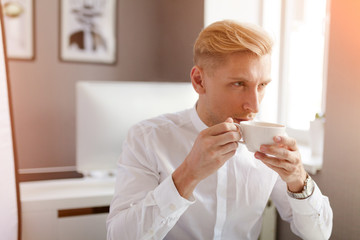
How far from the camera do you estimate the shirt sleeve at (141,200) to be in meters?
0.91

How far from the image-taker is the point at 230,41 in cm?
108

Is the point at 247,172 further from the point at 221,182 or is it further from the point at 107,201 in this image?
the point at 107,201

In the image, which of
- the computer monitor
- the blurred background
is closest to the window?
the blurred background

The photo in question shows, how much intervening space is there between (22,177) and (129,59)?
149 centimetres

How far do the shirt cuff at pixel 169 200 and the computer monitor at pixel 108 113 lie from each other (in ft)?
2.18

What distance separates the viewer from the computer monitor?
1.49 metres

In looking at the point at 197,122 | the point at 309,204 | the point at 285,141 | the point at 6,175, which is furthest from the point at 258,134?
the point at 6,175

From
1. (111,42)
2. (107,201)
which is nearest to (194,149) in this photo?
(107,201)

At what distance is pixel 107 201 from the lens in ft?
4.70

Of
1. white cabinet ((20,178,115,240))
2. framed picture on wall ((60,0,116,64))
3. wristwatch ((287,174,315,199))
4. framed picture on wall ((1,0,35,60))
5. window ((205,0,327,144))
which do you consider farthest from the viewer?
framed picture on wall ((60,0,116,64))

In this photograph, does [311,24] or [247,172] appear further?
[311,24]

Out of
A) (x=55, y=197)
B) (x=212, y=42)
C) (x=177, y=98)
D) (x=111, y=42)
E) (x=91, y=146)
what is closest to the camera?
(x=212, y=42)

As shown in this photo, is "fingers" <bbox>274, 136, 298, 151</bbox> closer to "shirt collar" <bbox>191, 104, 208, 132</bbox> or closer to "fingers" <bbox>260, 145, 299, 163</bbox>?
"fingers" <bbox>260, 145, 299, 163</bbox>

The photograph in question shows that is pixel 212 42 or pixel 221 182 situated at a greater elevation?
pixel 212 42
